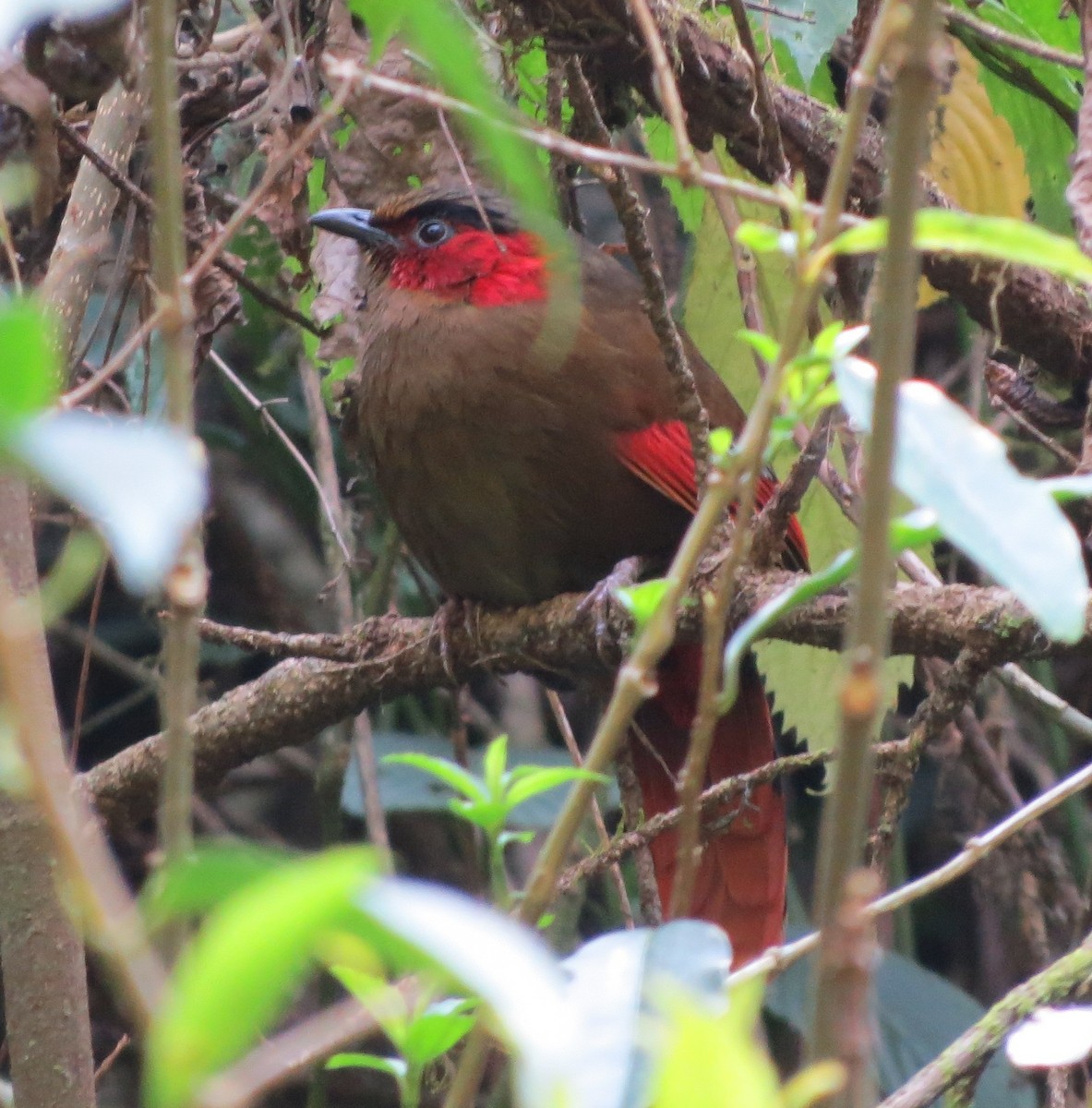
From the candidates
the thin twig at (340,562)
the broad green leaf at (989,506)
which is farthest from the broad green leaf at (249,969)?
the thin twig at (340,562)

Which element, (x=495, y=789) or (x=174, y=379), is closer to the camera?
(x=174, y=379)

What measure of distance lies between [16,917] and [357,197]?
1574 millimetres

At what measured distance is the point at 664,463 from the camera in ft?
9.49

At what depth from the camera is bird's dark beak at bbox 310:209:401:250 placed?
9.47 ft

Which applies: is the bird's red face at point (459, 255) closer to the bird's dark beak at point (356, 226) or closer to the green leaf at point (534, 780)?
the bird's dark beak at point (356, 226)

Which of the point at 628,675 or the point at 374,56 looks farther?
the point at 374,56

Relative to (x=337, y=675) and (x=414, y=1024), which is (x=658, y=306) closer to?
(x=337, y=675)

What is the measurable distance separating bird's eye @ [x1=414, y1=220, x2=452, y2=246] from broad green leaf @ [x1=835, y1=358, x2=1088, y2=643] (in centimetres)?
231

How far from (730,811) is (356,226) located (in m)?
1.26

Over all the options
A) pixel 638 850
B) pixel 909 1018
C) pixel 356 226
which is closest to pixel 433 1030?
pixel 638 850

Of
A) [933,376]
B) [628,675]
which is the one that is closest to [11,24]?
[628,675]

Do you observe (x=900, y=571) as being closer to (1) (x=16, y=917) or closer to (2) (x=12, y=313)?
(1) (x=16, y=917)

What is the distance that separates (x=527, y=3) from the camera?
2.50m

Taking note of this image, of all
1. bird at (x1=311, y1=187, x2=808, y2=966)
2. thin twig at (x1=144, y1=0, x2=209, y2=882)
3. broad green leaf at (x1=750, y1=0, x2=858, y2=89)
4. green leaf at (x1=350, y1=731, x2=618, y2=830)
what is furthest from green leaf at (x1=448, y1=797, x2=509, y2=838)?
green leaf at (x1=350, y1=731, x2=618, y2=830)
